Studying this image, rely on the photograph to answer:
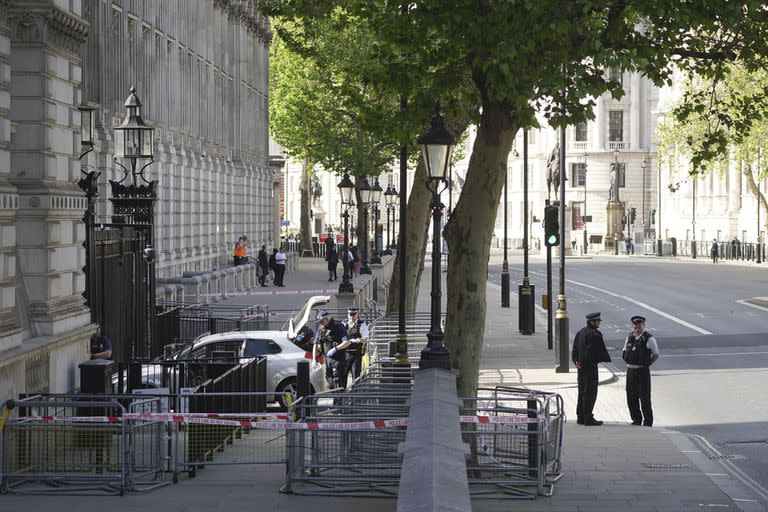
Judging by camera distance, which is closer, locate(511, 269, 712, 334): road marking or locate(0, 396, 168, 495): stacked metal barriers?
locate(0, 396, 168, 495): stacked metal barriers

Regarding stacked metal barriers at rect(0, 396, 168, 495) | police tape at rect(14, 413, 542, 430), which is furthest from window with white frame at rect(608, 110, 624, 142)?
stacked metal barriers at rect(0, 396, 168, 495)

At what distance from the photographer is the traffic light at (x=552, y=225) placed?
33.4 meters

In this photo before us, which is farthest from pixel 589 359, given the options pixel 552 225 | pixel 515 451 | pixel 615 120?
pixel 615 120

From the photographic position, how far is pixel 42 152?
677 inches

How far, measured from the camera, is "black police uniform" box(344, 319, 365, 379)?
79.5 ft

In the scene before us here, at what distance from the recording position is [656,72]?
705 inches

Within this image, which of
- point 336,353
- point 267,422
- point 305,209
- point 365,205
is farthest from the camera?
point 305,209

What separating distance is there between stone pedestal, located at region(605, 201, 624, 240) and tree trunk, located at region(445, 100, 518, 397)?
10088 cm

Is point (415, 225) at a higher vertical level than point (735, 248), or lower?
higher

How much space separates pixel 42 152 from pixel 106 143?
2186 centimetres

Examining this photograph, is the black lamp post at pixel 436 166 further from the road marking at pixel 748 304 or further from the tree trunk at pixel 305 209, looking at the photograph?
the tree trunk at pixel 305 209

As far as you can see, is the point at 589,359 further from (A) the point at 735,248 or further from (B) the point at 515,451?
(A) the point at 735,248

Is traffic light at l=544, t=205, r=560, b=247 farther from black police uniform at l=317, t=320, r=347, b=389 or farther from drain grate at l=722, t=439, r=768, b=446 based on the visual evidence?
drain grate at l=722, t=439, r=768, b=446

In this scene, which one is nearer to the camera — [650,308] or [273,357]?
[273,357]
